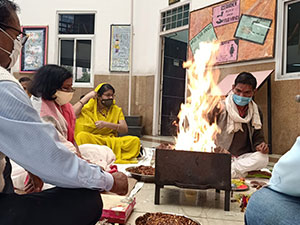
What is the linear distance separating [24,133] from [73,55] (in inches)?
395

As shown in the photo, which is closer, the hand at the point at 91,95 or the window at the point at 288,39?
the hand at the point at 91,95

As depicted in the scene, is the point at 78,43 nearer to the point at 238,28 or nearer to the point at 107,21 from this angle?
the point at 107,21

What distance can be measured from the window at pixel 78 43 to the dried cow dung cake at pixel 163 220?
8507 millimetres

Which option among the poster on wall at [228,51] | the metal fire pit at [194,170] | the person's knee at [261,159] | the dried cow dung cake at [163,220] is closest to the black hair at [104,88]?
the metal fire pit at [194,170]

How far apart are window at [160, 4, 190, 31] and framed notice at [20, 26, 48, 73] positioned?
4.43 metres

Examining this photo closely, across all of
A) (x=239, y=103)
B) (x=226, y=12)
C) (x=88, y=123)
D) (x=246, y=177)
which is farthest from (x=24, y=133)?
(x=226, y=12)

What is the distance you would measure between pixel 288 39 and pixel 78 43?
23.9 ft

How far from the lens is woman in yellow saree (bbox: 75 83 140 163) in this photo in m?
4.83

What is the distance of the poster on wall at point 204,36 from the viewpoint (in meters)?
7.14

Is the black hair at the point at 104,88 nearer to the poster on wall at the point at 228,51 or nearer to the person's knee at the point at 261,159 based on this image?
the person's knee at the point at 261,159

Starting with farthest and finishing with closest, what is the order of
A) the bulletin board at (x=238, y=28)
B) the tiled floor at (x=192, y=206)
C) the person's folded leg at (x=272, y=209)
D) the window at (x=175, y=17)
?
the window at (x=175, y=17) → the bulletin board at (x=238, y=28) → the tiled floor at (x=192, y=206) → the person's folded leg at (x=272, y=209)

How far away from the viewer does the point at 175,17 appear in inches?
334

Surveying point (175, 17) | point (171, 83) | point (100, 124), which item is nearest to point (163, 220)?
point (100, 124)

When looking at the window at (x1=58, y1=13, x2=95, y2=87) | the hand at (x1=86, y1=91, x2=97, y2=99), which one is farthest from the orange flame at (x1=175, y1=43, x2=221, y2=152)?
the window at (x1=58, y1=13, x2=95, y2=87)
